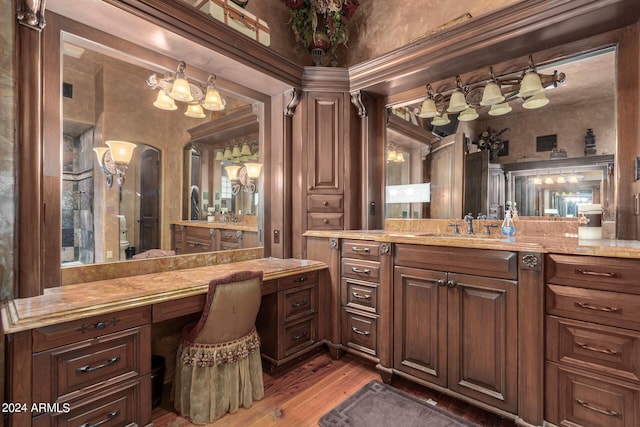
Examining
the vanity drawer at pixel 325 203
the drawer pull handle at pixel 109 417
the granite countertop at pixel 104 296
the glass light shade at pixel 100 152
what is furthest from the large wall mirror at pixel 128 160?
the drawer pull handle at pixel 109 417

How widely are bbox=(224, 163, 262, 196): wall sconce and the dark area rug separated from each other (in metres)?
1.81

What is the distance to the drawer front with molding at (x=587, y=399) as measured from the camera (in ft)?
4.55

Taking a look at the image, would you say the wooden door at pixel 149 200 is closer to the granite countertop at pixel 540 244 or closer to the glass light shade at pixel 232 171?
the glass light shade at pixel 232 171

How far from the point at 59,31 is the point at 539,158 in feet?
10.5

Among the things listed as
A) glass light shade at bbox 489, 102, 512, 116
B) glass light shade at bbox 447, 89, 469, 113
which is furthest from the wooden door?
glass light shade at bbox 489, 102, 512, 116

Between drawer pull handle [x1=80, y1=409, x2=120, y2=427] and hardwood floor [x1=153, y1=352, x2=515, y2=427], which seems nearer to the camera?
drawer pull handle [x1=80, y1=409, x2=120, y2=427]

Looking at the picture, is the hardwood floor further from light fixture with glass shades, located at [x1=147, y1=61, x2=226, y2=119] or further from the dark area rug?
light fixture with glass shades, located at [x1=147, y1=61, x2=226, y2=119]

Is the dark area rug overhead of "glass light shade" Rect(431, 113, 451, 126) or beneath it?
beneath

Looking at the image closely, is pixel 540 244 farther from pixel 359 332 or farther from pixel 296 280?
pixel 296 280

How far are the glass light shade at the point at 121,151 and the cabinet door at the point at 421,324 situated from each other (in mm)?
1948

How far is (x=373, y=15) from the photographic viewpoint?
297 centimetres

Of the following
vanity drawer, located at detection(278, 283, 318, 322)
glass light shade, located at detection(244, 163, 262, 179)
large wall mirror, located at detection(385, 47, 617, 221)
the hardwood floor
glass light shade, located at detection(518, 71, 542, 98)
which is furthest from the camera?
glass light shade, located at detection(244, 163, 262, 179)

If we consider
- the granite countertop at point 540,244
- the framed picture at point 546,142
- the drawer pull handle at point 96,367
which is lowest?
the drawer pull handle at point 96,367

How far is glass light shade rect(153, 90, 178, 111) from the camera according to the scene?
7.00ft
